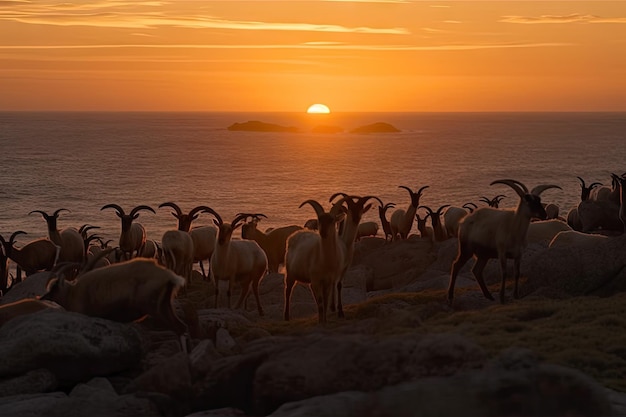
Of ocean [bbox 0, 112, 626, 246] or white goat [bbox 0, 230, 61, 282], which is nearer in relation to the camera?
white goat [bbox 0, 230, 61, 282]

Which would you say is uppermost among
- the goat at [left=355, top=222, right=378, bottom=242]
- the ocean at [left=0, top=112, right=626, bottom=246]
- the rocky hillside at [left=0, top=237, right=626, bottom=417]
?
the rocky hillside at [left=0, top=237, right=626, bottom=417]

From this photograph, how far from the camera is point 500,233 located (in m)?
17.8

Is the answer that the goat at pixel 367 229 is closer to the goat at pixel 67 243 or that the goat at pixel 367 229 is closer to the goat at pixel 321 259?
the goat at pixel 67 243

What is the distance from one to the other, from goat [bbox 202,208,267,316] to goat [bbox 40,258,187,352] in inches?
264

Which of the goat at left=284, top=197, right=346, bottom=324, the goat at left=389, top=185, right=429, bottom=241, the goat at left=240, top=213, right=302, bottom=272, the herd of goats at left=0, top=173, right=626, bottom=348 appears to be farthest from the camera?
the goat at left=389, top=185, right=429, bottom=241

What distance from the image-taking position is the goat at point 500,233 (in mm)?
17672

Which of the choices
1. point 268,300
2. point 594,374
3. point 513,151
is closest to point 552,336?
point 594,374

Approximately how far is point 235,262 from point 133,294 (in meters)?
7.55

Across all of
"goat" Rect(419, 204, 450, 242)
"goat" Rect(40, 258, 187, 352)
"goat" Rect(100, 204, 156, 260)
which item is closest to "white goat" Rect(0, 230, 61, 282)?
"goat" Rect(100, 204, 156, 260)

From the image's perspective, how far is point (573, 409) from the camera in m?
7.64

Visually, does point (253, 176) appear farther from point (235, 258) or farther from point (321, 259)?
point (321, 259)

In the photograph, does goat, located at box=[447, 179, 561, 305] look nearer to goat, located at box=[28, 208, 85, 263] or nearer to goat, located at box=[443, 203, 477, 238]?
goat, located at box=[28, 208, 85, 263]

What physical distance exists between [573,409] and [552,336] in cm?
609

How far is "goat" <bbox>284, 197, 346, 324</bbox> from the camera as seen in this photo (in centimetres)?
1716
